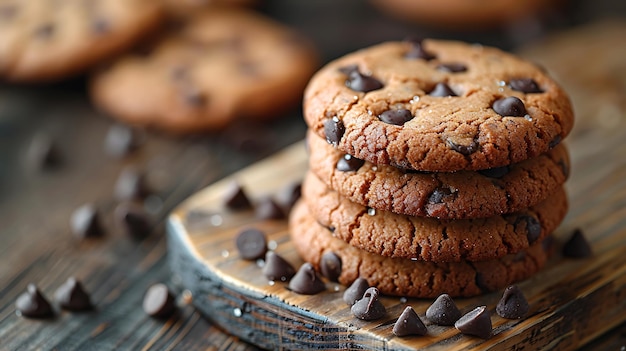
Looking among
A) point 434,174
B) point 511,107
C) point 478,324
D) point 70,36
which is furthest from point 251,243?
point 70,36

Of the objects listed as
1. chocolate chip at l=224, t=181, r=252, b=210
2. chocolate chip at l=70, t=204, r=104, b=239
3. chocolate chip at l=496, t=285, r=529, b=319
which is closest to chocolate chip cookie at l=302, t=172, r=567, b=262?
chocolate chip at l=496, t=285, r=529, b=319

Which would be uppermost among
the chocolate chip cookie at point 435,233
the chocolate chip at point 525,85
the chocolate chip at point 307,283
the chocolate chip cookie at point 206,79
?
the chocolate chip at point 525,85

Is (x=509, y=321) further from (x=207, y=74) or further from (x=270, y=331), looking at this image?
(x=207, y=74)

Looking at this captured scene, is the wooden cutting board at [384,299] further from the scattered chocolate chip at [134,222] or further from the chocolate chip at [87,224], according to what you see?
the chocolate chip at [87,224]

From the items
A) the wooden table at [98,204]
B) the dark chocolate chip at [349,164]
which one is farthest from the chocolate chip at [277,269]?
the dark chocolate chip at [349,164]

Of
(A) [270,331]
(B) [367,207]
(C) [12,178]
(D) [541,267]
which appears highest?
(B) [367,207]

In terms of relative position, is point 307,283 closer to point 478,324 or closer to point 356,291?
point 356,291

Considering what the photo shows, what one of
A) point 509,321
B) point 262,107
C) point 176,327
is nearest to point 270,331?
point 176,327
